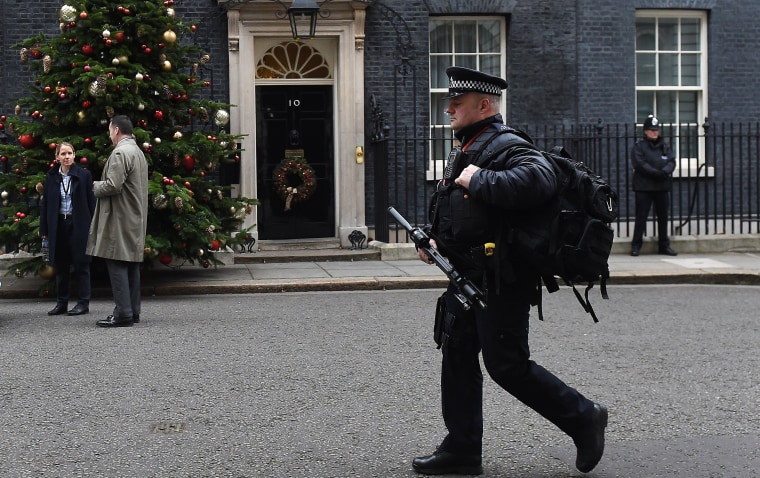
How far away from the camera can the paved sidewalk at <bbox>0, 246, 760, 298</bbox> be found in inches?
509

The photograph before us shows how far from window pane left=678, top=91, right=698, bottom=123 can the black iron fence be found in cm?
15

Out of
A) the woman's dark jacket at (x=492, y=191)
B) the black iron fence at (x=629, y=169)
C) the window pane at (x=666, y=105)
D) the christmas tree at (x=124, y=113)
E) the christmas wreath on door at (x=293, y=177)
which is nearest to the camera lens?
the woman's dark jacket at (x=492, y=191)

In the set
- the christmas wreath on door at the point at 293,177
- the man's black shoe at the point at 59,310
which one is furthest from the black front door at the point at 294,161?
the man's black shoe at the point at 59,310

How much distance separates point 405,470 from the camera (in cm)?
536

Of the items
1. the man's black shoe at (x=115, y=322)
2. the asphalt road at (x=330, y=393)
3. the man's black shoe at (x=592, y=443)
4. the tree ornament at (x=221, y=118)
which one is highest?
the tree ornament at (x=221, y=118)

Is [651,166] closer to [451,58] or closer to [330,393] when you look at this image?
[451,58]

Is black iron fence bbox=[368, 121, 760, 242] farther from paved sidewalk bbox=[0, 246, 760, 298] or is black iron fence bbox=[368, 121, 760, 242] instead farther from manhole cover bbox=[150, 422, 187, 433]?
manhole cover bbox=[150, 422, 187, 433]

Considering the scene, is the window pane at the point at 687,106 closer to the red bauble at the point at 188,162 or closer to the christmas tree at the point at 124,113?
the christmas tree at the point at 124,113

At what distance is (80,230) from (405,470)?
6605 millimetres

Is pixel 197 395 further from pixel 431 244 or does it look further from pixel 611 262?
pixel 611 262

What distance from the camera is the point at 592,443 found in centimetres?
512

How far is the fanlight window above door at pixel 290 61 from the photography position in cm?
1695

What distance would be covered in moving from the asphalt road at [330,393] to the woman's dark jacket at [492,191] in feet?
3.84

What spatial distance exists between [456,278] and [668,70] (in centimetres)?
1417
